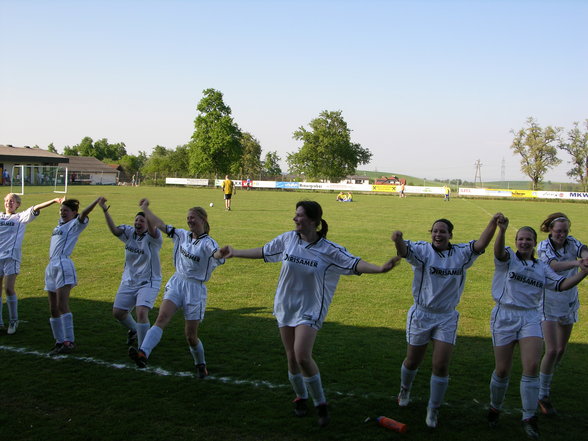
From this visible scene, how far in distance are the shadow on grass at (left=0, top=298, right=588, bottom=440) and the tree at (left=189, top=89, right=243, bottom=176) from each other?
70.1 meters

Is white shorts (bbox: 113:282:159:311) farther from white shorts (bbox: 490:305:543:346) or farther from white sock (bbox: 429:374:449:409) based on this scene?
white shorts (bbox: 490:305:543:346)

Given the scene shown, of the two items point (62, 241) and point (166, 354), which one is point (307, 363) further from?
point (62, 241)

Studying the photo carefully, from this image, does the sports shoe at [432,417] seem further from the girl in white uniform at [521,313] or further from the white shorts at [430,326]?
the white shorts at [430,326]

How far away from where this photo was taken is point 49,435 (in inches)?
183

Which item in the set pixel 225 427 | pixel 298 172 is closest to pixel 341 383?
pixel 225 427

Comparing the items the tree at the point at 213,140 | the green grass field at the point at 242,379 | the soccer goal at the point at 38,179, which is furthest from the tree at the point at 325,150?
the green grass field at the point at 242,379

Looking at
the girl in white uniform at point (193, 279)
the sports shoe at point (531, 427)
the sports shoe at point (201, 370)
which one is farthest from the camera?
the sports shoe at point (201, 370)

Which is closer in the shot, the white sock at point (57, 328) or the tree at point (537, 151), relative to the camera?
the white sock at point (57, 328)

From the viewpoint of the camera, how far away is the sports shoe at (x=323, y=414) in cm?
497

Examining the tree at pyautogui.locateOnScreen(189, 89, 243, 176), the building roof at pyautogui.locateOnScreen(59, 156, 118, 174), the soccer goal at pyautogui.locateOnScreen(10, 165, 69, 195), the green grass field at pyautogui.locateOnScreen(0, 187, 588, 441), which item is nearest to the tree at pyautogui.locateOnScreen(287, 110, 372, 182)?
the tree at pyautogui.locateOnScreen(189, 89, 243, 176)

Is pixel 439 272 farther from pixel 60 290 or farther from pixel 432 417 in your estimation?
pixel 60 290

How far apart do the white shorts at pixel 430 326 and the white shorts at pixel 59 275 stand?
436 cm

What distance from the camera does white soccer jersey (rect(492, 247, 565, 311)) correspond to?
509 cm

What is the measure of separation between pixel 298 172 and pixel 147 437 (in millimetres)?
87906
